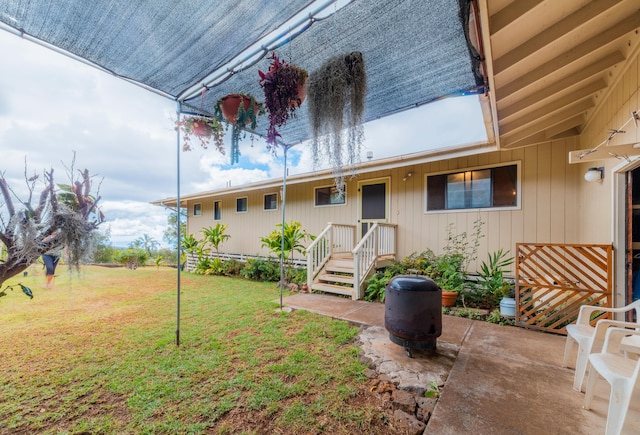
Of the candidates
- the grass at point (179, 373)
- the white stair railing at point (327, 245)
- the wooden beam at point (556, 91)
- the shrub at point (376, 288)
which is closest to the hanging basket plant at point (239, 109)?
the grass at point (179, 373)

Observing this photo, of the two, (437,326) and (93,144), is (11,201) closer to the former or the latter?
(93,144)

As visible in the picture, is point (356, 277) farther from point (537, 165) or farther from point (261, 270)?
point (537, 165)

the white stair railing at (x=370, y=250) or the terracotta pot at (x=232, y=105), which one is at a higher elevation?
the terracotta pot at (x=232, y=105)

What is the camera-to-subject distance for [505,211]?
5.14 metres

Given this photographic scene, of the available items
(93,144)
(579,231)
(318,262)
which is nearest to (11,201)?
(93,144)

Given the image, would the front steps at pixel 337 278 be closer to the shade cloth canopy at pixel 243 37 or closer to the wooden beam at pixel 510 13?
the shade cloth canopy at pixel 243 37

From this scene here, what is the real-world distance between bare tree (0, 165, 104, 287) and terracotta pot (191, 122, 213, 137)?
1.36 metres

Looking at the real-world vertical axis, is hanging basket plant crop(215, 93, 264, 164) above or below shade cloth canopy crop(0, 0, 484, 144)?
below

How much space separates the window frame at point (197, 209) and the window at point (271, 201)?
440cm

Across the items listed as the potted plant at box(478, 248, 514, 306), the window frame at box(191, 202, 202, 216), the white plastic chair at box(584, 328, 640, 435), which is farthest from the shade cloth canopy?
the window frame at box(191, 202, 202, 216)

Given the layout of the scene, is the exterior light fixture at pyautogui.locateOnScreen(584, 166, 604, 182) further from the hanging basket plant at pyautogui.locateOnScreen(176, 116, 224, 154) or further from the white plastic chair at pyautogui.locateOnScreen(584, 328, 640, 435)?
the hanging basket plant at pyautogui.locateOnScreen(176, 116, 224, 154)

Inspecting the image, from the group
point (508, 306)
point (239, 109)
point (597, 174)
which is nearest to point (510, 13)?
point (239, 109)

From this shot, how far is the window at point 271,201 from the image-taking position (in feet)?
29.9

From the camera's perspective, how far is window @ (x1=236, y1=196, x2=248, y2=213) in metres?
10.1
